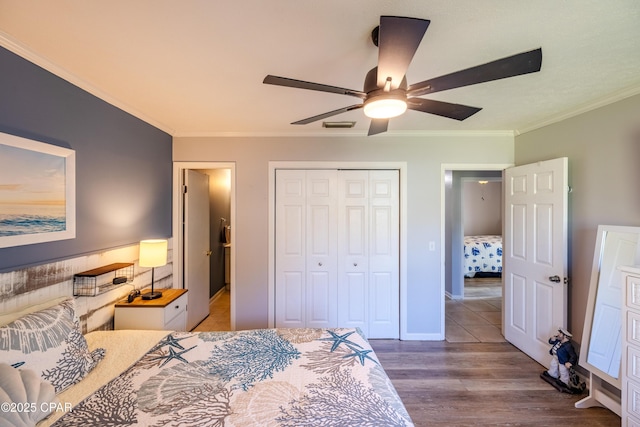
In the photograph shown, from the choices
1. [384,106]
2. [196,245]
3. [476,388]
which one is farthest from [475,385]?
[196,245]

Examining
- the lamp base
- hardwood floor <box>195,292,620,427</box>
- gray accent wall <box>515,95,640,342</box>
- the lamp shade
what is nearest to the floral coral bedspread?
the lamp base

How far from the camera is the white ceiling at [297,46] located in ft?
4.00

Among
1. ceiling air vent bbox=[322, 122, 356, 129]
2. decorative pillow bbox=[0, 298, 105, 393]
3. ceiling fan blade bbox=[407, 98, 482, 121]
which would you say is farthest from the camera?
ceiling air vent bbox=[322, 122, 356, 129]

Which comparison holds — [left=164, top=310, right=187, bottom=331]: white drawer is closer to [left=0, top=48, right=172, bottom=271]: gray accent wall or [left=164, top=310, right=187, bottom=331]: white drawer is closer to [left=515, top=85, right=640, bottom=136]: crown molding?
[left=0, top=48, right=172, bottom=271]: gray accent wall

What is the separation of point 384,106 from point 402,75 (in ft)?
0.57

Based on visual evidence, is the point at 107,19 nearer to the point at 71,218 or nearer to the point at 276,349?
the point at 71,218

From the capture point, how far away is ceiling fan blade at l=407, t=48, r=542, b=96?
102cm

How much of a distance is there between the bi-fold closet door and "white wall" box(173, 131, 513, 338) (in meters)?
0.19

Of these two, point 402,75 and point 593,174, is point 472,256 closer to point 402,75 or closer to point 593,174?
point 593,174

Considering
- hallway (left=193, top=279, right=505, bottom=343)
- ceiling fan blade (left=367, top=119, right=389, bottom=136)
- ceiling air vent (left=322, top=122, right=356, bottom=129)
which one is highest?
ceiling air vent (left=322, top=122, right=356, bottom=129)

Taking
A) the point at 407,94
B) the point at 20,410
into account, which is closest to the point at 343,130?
the point at 407,94

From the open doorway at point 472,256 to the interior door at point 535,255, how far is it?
14.1 inches

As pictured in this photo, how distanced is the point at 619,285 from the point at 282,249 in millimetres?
2988

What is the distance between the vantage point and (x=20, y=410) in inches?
37.6
